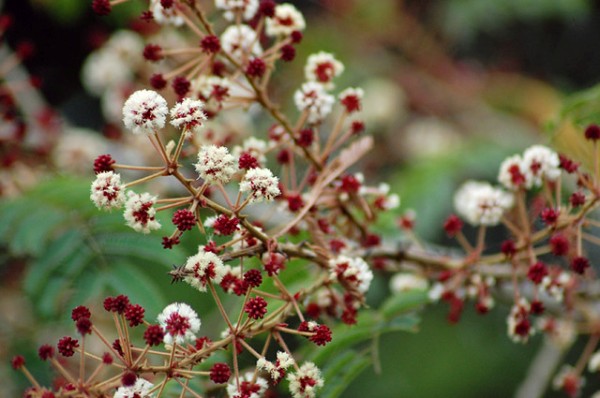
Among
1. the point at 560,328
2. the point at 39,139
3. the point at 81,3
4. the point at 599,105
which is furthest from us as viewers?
the point at 81,3

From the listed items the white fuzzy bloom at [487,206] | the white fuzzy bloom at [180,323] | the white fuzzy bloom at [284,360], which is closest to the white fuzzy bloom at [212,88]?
the white fuzzy bloom at [180,323]

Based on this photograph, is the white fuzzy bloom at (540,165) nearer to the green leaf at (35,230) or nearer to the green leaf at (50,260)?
the green leaf at (50,260)

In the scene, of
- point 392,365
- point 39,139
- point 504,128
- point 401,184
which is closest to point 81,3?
point 39,139

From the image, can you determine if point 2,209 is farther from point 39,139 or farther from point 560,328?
point 560,328

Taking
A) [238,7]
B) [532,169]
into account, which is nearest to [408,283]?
[532,169]

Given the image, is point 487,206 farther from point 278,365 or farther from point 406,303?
point 278,365
